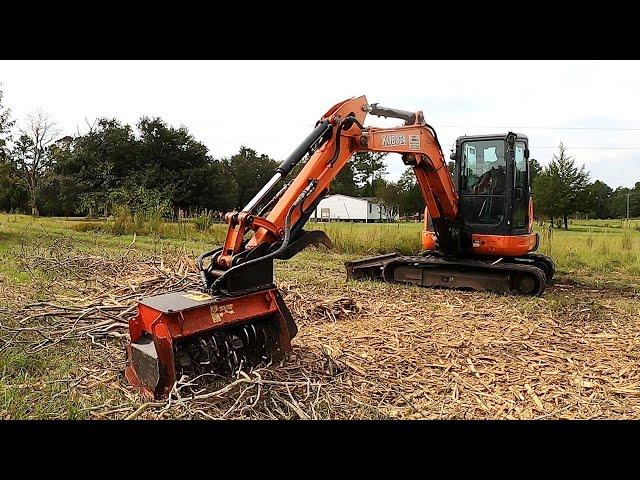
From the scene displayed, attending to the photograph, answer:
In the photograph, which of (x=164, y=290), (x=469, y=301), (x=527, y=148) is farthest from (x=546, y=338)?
(x=164, y=290)

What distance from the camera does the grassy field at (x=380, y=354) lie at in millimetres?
3830

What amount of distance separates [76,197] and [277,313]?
1206 inches

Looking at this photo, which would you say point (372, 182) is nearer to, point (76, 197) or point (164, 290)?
point (76, 197)

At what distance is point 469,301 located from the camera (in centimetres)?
784

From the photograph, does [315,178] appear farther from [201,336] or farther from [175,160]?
[175,160]

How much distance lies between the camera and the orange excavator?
159 inches

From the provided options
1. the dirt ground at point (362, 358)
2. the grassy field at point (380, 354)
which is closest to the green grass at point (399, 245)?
the grassy field at point (380, 354)

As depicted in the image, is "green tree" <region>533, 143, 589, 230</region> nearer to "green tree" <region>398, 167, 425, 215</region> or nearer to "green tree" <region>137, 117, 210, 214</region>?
"green tree" <region>398, 167, 425, 215</region>

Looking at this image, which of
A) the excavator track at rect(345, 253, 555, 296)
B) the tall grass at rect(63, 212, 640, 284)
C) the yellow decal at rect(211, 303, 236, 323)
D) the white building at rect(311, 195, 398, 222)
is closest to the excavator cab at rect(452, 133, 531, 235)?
the excavator track at rect(345, 253, 555, 296)

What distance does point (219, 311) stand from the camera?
13.6 ft

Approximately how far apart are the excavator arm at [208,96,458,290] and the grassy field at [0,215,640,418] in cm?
103

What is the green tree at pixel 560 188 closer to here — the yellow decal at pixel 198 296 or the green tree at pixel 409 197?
the green tree at pixel 409 197

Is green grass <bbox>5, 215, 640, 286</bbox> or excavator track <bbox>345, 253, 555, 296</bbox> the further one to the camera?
green grass <bbox>5, 215, 640, 286</bbox>

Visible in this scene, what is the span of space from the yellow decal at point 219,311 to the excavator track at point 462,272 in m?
5.42
